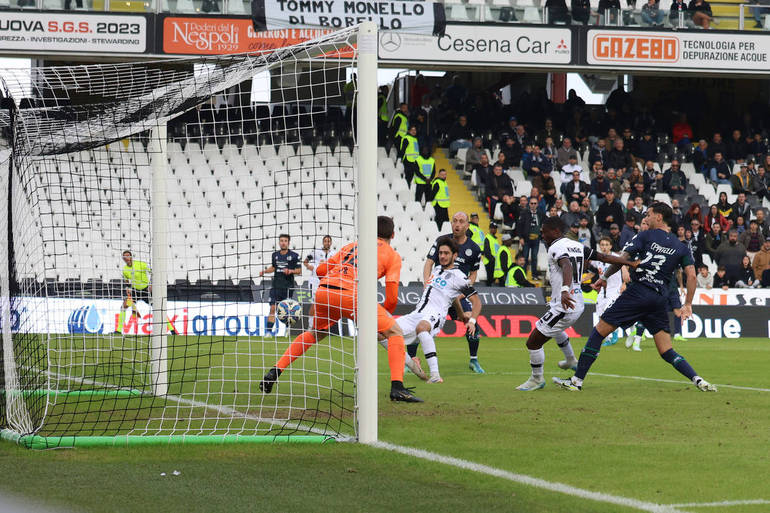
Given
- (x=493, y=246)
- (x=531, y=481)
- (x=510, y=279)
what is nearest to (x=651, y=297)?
(x=531, y=481)

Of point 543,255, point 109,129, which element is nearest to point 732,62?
point 543,255

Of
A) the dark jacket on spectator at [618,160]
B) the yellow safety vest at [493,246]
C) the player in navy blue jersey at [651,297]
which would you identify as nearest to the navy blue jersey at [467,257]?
the player in navy blue jersey at [651,297]

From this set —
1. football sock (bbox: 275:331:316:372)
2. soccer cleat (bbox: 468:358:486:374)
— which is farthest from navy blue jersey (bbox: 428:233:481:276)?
football sock (bbox: 275:331:316:372)

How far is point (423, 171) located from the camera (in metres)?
29.0

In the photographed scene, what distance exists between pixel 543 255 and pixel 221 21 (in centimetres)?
1011

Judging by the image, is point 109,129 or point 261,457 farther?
point 109,129

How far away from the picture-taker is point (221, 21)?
2739 cm

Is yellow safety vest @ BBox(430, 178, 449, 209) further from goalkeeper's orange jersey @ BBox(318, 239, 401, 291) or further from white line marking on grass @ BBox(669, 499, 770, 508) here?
white line marking on grass @ BBox(669, 499, 770, 508)

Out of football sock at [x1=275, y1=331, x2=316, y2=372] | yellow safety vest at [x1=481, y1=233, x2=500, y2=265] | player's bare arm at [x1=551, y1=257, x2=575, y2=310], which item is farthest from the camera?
yellow safety vest at [x1=481, y1=233, x2=500, y2=265]

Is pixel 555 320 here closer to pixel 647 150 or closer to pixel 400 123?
pixel 400 123

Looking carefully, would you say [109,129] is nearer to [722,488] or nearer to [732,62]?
[722,488]

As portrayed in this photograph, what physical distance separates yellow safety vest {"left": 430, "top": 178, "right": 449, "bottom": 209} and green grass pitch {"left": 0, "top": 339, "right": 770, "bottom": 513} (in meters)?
17.5

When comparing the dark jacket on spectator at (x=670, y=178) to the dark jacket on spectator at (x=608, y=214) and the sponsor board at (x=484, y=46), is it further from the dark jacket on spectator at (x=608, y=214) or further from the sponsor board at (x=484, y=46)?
the sponsor board at (x=484, y=46)

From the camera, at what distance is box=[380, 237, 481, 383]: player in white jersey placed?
12672 millimetres
